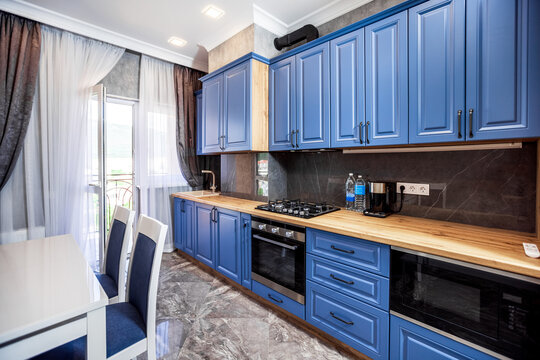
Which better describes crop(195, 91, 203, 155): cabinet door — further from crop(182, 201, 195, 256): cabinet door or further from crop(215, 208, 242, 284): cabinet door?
crop(215, 208, 242, 284): cabinet door

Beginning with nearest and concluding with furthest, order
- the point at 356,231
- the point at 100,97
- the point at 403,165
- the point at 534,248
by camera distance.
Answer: the point at 534,248, the point at 356,231, the point at 403,165, the point at 100,97

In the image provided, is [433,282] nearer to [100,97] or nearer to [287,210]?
[287,210]

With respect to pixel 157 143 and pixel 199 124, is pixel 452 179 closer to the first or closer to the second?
pixel 199 124

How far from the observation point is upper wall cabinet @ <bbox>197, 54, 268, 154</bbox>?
2443 millimetres

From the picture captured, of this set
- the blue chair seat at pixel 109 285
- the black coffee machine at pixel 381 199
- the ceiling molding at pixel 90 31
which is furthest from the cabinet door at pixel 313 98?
the ceiling molding at pixel 90 31

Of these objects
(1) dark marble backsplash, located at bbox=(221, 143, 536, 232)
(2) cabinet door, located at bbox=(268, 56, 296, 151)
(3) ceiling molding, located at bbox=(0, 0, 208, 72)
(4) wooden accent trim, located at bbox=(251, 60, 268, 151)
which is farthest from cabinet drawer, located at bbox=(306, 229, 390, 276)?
(3) ceiling molding, located at bbox=(0, 0, 208, 72)

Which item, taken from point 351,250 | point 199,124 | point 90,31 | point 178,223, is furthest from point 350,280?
point 90,31

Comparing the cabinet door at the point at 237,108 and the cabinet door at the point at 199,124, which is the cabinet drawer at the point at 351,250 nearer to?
the cabinet door at the point at 237,108

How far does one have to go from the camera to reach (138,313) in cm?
128

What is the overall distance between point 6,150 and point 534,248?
3997 mm

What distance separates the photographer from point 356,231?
151 centimetres

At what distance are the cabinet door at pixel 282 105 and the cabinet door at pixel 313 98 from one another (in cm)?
7

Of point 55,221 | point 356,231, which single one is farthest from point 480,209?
point 55,221

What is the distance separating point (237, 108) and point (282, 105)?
0.51 meters
